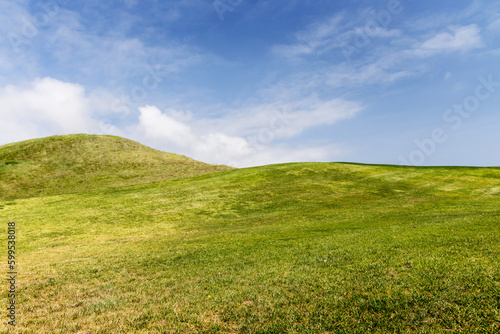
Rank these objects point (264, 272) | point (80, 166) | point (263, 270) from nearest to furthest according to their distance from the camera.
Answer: point (264, 272), point (263, 270), point (80, 166)

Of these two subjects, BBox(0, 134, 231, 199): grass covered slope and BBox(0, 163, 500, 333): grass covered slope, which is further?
BBox(0, 134, 231, 199): grass covered slope

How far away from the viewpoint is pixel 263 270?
12406 mm

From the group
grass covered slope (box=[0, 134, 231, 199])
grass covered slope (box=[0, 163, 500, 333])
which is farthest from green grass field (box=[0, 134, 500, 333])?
grass covered slope (box=[0, 134, 231, 199])

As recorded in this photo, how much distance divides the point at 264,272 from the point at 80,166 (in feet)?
266

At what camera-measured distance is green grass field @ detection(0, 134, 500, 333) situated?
7.77m

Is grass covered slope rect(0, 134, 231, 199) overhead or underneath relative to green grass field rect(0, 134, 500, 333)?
overhead

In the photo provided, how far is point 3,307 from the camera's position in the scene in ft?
32.4

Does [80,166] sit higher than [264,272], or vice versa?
[80,166]

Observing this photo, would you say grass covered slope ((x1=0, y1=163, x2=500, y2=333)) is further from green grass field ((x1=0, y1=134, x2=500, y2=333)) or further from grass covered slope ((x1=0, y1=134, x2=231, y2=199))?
grass covered slope ((x1=0, y1=134, x2=231, y2=199))

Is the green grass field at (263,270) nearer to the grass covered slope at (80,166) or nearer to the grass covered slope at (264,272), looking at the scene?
the grass covered slope at (264,272)

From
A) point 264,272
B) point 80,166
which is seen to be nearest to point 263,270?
point 264,272

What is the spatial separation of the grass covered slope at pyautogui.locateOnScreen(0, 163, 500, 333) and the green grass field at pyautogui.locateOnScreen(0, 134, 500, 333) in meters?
0.06

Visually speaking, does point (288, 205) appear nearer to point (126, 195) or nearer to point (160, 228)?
point (160, 228)

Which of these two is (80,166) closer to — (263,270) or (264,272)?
(263,270)
